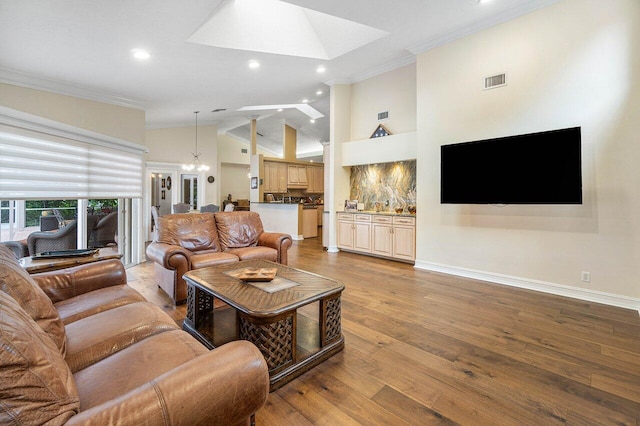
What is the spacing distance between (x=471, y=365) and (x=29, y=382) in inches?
90.3

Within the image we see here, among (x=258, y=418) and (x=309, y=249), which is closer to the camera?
(x=258, y=418)

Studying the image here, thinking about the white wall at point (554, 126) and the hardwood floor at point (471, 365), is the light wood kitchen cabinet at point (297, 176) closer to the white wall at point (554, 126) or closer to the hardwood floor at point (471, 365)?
the white wall at point (554, 126)

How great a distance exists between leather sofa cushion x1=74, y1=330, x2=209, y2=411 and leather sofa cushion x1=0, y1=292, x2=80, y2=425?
0.69 ft

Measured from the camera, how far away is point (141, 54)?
390 centimetres

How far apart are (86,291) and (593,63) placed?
5300 mm

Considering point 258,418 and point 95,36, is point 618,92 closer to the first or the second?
point 258,418

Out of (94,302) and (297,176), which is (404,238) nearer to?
(94,302)

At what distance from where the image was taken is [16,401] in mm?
710

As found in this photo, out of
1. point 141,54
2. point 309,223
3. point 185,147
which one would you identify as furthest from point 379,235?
point 185,147

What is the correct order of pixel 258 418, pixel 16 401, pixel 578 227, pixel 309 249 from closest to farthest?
1. pixel 16 401
2. pixel 258 418
3. pixel 578 227
4. pixel 309 249

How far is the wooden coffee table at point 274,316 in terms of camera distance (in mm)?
1828

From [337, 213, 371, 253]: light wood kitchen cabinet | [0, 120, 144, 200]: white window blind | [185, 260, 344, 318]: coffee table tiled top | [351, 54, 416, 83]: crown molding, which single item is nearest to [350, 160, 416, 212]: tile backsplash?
[337, 213, 371, 253]: light wood kitchen cabinet

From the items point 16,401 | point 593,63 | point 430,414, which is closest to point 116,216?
point 16,401

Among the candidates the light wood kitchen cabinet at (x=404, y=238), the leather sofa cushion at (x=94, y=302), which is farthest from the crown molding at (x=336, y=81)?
the leather sofa cushion at (x=94, y=302)
